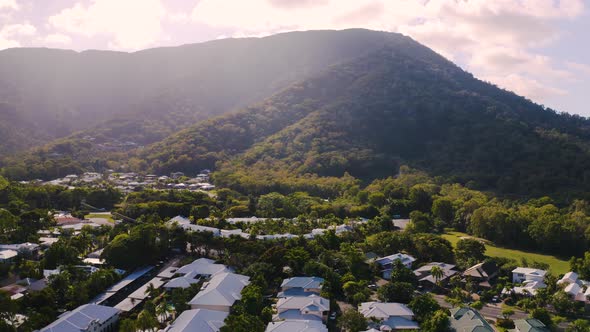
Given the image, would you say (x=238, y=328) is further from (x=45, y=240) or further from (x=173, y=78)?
(x=173, y=78)

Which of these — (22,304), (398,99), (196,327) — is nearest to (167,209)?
(22,304)

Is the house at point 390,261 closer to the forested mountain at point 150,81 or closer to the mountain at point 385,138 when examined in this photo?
the mountain at point 385,138

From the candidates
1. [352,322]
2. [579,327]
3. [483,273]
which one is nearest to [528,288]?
[483,273]

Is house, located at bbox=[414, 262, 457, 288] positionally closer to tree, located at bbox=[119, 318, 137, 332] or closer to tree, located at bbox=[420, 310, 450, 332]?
tree, located at bbox=[420, 310, 450, 332]

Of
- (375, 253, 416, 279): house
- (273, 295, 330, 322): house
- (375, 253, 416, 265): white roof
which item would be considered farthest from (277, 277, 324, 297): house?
(375, 253, 416, 265): white roof

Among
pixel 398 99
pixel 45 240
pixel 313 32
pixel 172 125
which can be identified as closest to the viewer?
pixel 45 240

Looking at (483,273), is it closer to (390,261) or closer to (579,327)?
(390,261)
